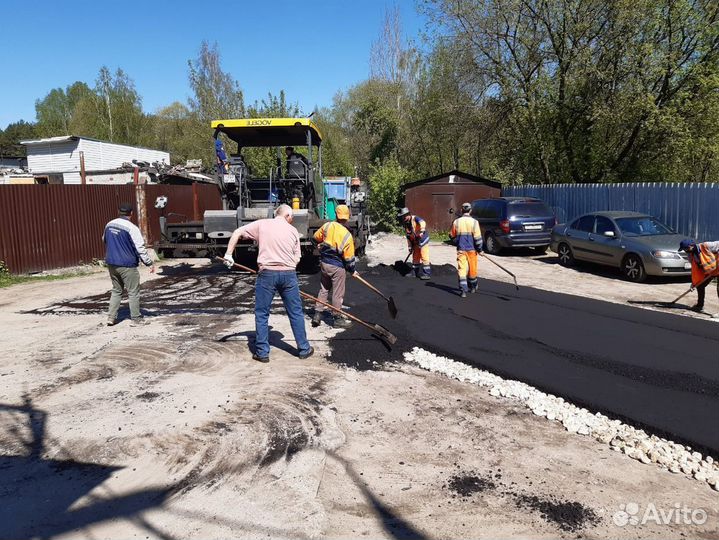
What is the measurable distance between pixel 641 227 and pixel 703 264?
3588mm

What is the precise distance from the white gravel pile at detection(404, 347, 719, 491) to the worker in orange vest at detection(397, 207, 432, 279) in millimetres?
5068

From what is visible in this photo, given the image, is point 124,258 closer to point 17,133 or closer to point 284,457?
point 284,457

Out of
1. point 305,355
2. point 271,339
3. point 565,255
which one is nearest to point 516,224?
point 565,255

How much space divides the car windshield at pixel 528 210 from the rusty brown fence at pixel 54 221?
8.75 meters

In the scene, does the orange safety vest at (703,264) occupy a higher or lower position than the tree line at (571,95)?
Answer: lower

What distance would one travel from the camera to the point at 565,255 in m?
12.9

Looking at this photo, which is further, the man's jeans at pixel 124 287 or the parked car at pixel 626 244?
the parked car at pixel 626 244

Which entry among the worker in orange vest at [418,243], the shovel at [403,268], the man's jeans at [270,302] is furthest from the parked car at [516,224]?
the man's jeans at [270,302]

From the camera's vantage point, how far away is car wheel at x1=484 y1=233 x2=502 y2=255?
15.0 metres

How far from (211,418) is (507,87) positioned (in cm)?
1980

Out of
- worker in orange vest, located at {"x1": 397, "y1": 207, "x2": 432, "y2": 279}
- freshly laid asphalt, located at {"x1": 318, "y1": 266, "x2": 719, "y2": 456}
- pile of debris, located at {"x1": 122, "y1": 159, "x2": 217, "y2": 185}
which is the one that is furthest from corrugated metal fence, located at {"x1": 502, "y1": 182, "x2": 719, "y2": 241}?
pile of debris, located at {"x1": 122, "y1": 159, "x2": 217, "y2": 185}

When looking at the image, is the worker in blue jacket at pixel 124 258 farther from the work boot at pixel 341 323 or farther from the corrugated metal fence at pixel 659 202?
the corrugated metal fence at pixel 659 202

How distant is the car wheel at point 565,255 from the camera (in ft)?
41.8

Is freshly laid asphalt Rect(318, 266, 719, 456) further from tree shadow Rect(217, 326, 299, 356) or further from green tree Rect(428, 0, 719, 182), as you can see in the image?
green tree Rect(428, 0, 719, 182)
